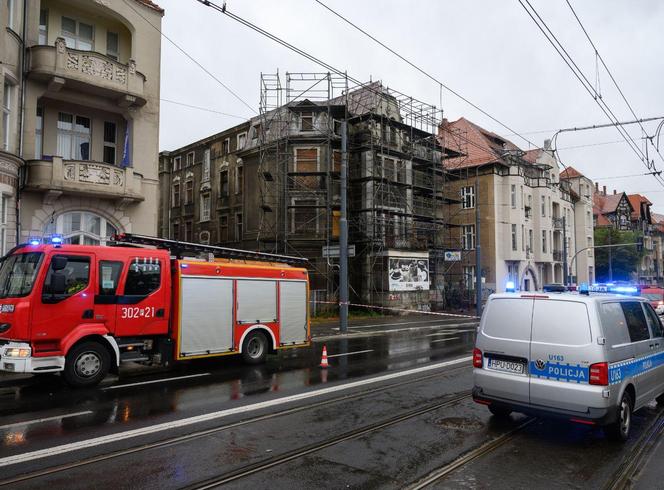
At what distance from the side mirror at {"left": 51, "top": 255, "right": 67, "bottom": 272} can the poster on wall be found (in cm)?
2428

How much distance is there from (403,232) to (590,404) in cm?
2853

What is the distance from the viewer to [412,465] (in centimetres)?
537

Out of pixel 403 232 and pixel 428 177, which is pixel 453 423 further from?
pixel 428 177

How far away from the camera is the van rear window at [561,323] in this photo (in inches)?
240

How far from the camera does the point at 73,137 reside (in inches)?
733

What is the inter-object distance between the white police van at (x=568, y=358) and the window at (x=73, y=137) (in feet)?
55.0

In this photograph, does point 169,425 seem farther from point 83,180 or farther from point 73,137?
point 73,137

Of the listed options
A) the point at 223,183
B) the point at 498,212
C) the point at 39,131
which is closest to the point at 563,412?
the point at 39,131

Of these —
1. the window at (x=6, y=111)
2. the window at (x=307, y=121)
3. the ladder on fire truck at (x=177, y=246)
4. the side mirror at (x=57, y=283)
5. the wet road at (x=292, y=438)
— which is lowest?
the wet road at (x=292, y=438)

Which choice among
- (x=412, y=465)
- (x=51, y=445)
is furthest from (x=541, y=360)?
(x=51, y=445)

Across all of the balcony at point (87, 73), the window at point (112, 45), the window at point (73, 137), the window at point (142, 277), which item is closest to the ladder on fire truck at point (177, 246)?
the window at point (142, 277)

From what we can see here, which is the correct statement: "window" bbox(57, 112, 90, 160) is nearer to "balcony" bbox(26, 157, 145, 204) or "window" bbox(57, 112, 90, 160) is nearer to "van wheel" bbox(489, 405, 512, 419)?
"balcony" bbox(26, 157, 145, 204)

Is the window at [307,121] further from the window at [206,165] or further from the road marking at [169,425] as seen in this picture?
the road marking at [169,425]

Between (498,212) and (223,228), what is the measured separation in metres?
22.8
